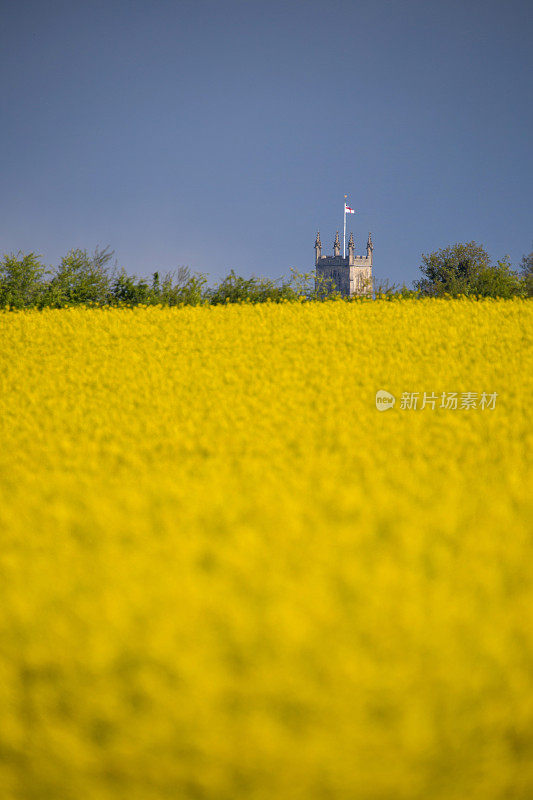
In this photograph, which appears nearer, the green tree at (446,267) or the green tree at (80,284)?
the green tree at (80,284)

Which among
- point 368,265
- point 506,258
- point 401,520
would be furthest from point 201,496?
point 368,265

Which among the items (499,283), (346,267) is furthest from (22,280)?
(346,267)

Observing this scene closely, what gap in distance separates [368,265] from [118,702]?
137419 millimetres

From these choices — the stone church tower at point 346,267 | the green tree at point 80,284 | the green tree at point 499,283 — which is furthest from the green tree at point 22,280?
the stone church tower at point 346,267

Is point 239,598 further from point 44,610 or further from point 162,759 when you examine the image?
point 44,610

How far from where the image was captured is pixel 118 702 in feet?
5.97

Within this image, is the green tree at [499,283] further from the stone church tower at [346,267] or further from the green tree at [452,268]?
the stone church tower at [346,267]
